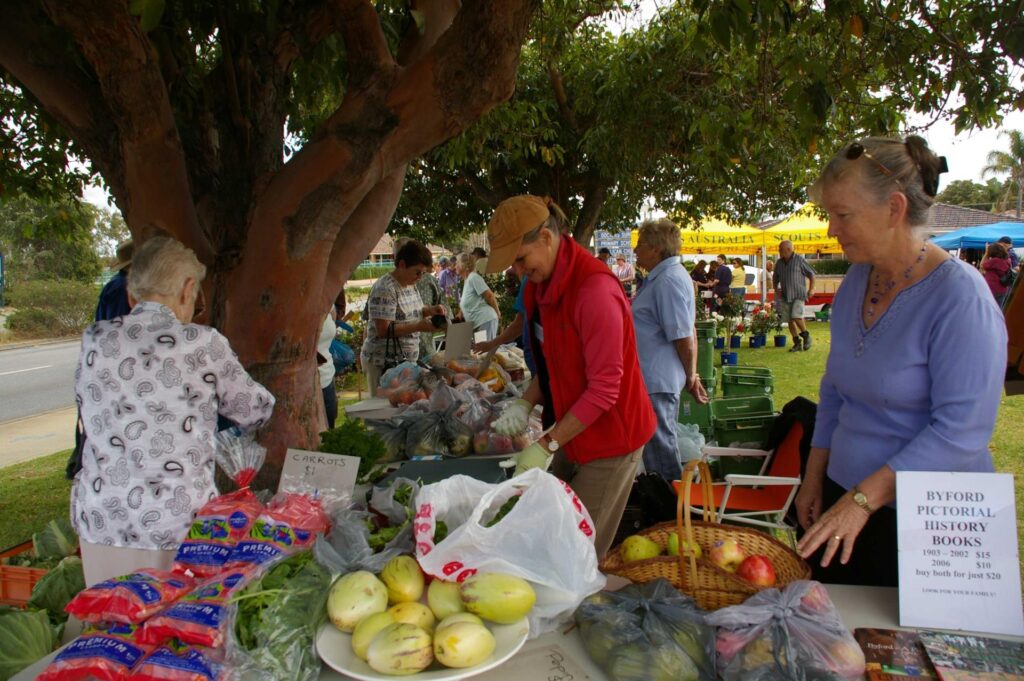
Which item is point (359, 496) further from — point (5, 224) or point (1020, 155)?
point (1020, 155)

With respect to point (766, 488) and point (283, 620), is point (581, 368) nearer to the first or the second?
point (283, 620)

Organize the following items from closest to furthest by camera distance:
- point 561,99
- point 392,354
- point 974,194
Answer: point 392,354 → point 561,99 → point 974,194

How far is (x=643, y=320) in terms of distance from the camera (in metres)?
3.96

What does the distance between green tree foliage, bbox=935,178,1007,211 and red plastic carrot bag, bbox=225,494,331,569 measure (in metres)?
68.3

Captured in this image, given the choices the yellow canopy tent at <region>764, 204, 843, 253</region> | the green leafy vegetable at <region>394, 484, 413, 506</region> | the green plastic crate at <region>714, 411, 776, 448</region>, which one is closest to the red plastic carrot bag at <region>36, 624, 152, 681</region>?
the green leafy vegetable at <region>394, 484, 413, 506</region>

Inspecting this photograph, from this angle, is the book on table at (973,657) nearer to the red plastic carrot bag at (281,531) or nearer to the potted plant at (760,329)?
the red plastic carrot bag at (281,531)

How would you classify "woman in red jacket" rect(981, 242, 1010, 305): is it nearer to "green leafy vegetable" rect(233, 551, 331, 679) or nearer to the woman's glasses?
the woman's glasses

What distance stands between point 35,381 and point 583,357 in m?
14.2

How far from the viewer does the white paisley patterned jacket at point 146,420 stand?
191cm

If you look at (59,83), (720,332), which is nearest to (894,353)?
(59,83)

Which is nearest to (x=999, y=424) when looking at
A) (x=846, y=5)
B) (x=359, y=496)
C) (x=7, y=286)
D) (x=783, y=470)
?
(x=783, y=470)

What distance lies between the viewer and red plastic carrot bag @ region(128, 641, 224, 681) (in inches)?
49.4

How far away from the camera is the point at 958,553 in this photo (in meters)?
1.46

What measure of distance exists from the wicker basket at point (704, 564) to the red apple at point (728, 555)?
0.14 ft
